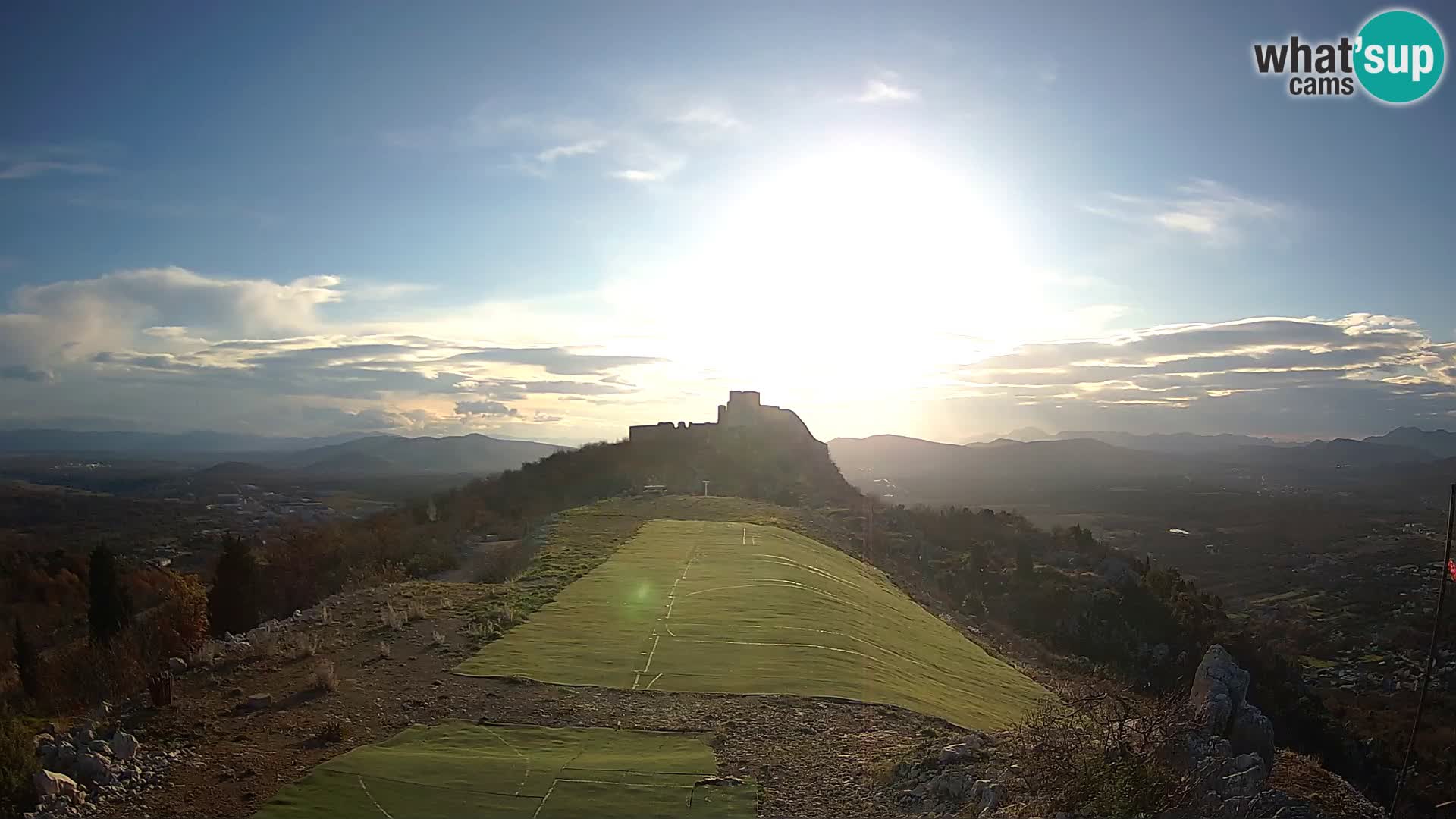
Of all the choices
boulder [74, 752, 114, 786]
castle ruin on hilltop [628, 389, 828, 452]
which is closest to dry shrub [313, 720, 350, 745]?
boulder [74, 752, 114, 786]

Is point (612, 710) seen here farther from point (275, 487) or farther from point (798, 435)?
point (275, 487)

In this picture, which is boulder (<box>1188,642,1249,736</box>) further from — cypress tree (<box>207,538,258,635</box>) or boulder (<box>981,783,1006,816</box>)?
cypress tree (<box>207,538,258,635</box>)

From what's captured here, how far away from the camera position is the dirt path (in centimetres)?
697

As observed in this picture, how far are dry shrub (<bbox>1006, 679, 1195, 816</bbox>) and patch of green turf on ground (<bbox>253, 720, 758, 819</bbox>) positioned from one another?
7.48 feet

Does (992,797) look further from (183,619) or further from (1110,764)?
(183,619)

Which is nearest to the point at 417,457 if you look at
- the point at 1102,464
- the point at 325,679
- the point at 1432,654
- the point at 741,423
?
the point at 741,423

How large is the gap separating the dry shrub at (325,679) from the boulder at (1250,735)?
393 inches

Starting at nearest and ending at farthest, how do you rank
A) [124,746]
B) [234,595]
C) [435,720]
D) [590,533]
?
[124,746] < [435,720] < [234,595] < [590,533]

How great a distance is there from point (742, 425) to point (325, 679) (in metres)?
41.5

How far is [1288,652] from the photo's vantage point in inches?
1375

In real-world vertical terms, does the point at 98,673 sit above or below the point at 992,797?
below

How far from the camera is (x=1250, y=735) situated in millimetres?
9914

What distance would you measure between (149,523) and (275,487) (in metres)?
27.5

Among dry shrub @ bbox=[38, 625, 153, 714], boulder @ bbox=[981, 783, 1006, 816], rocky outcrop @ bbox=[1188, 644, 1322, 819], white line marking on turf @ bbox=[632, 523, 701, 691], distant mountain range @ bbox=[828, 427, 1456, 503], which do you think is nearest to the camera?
rocky outcrop @ bbox=[1188, 644, 1322, 819]
